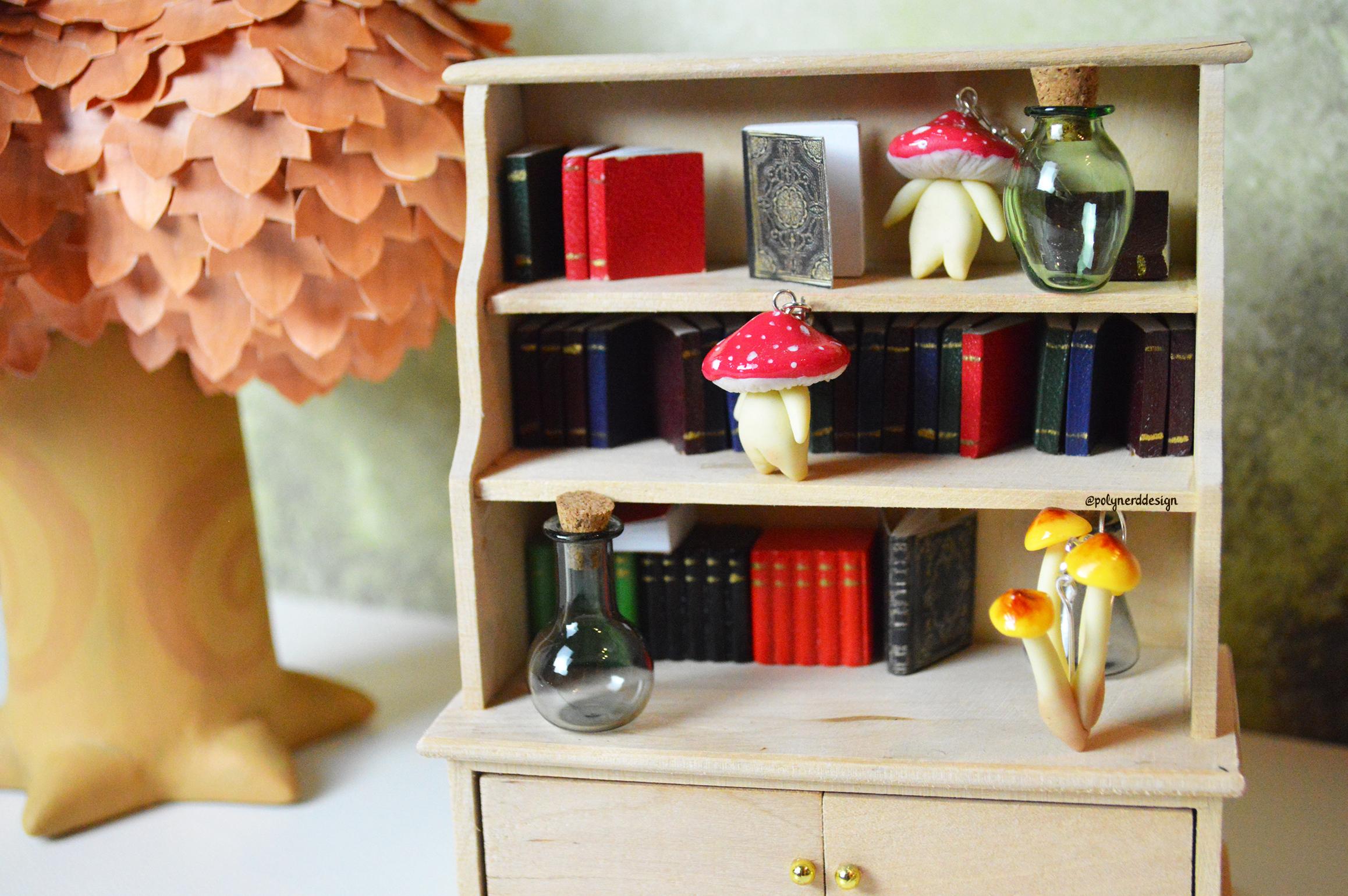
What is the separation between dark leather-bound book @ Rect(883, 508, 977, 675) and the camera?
4.71 feet

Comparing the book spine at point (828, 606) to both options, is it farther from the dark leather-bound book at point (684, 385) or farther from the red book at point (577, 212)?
the red book at point (577, 212)

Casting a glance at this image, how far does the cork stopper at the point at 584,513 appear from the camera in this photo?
4.21ft

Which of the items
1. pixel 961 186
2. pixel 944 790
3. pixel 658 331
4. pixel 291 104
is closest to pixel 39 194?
pixel 291 104

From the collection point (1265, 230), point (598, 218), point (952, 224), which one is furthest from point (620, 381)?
point (1265, 230)

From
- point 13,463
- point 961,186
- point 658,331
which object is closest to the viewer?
point 961,186

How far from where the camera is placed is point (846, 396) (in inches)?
55.7

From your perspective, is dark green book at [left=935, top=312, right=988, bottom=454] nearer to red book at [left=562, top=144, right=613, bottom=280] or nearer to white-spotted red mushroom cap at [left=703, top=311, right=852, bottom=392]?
white-spotted red mushroom cap at [left=703, top=311, right=852, bottom=392]

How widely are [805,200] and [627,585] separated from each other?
0.51m

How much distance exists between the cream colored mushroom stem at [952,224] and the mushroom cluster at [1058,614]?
11.2 inches

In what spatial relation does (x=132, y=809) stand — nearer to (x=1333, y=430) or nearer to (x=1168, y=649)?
(x=1168, y=649)

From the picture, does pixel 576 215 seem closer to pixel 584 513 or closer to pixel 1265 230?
pixel 584 513

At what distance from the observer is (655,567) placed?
153 cm

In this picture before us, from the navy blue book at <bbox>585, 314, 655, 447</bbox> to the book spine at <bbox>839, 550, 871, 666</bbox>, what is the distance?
28cm

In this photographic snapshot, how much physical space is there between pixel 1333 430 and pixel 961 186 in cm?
68
